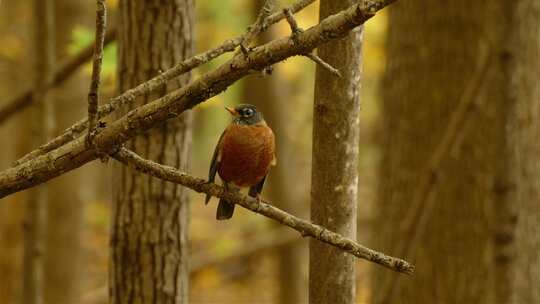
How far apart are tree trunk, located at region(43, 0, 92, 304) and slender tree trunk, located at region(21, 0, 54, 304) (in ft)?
10.5

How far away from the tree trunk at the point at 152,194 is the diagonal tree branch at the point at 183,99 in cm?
150

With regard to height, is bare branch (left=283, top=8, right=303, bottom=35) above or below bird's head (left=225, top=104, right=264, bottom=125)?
below

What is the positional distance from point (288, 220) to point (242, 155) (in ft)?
4.56

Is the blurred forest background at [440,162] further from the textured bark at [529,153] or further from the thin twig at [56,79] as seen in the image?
the thin twig at [56,79]

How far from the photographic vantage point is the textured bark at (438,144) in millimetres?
4641

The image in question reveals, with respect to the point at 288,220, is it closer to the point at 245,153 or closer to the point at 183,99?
the point at 183,99

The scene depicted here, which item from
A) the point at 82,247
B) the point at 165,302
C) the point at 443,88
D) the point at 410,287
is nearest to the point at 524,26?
the point at 443,88

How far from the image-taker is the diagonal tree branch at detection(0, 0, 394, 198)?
69.5 inches

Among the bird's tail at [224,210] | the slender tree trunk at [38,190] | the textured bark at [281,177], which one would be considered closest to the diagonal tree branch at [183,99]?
the bird's tail at [224,210]

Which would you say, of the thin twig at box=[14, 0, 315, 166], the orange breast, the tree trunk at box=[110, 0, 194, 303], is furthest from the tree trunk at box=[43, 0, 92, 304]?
the thin twig at box=[14, 0, 315, 166]

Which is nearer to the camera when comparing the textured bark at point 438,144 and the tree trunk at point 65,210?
the textured bark at point 438,144

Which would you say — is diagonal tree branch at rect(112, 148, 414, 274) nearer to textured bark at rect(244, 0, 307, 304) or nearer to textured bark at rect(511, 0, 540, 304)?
textured bark at rect(511, 0, 540, 304)

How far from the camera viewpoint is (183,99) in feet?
6.41

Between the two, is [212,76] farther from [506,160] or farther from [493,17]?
[493,17]
